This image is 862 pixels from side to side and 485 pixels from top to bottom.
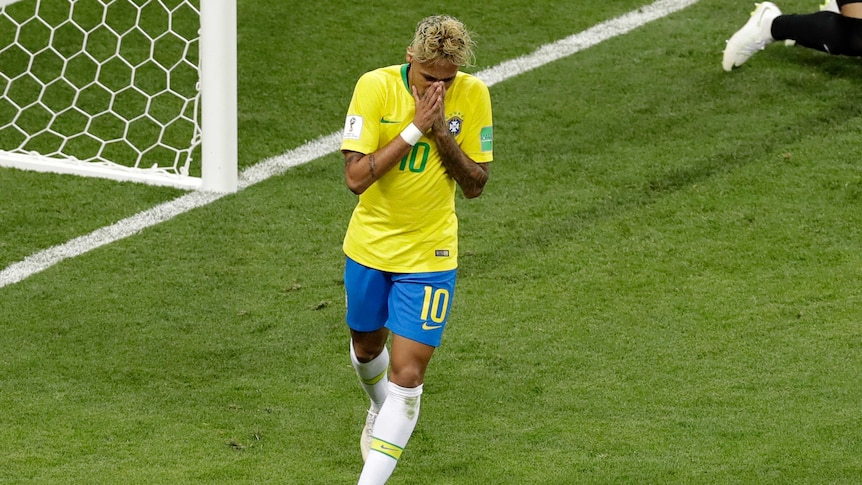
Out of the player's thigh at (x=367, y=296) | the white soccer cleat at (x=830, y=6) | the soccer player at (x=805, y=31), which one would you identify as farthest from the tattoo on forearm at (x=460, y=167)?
the white soccer cleat at (x=830, y=6)

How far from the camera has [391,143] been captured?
188 inches

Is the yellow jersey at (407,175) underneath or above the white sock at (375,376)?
above

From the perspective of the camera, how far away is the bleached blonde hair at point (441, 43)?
466 cm

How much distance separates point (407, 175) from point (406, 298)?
0.44 metres

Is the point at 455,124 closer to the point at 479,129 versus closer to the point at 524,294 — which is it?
the point at 479,129

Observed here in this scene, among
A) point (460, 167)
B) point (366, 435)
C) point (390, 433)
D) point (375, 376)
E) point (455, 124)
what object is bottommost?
point (366, 435)

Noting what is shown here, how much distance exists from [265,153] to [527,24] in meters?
2.50

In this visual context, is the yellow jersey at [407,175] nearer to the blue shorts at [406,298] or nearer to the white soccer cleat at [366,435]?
the blue shorts at [406,298]

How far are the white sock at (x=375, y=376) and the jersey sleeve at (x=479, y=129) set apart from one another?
0.95 m

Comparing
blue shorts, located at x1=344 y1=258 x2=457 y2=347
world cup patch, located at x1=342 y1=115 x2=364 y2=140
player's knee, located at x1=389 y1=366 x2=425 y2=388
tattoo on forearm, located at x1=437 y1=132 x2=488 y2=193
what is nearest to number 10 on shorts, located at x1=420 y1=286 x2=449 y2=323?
blue shorts, located at x1=344 y1=258 x2=457 y2=347

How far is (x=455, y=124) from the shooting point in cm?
495

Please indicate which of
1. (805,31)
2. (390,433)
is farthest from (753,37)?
(390,433)

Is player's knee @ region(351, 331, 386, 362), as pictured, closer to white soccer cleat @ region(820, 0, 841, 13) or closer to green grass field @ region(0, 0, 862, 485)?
green grass field @ region(0, 0, 862, 485)

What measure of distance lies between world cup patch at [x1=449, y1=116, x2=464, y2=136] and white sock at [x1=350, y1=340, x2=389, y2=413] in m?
1.01
